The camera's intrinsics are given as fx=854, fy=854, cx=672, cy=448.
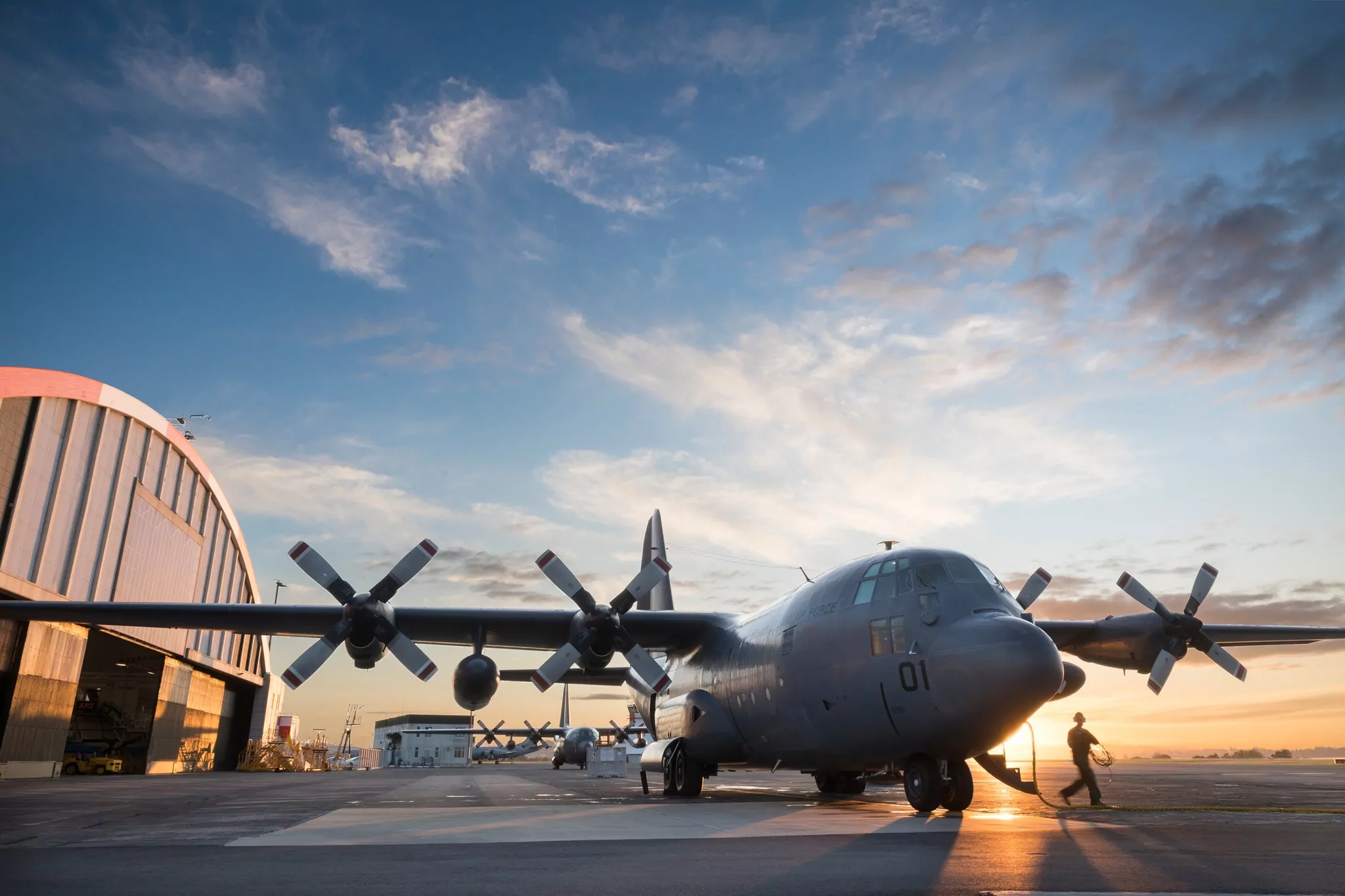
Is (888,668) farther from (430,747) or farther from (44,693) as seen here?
(430,747)

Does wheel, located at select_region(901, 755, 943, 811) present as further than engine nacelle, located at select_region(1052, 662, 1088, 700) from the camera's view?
No

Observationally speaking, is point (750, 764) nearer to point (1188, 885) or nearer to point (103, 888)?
point (1188, 885)

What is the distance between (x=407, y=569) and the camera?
64.2 feet

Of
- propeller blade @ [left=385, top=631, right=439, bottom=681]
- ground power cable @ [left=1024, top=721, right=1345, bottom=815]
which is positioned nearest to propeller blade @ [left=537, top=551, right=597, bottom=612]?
propeller blade @ [left=385, top=631, right=439, bottom=681]

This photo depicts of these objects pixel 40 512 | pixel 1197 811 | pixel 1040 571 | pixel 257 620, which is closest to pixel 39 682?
pixel 40 512

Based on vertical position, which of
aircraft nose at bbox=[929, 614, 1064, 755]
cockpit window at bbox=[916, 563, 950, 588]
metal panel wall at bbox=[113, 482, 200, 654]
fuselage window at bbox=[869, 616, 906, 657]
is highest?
metal panel wall at bbox=[113, 482, 200, 654]

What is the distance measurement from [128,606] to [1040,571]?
73.8 ft

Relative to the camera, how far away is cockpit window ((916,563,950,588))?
1399 centimetres

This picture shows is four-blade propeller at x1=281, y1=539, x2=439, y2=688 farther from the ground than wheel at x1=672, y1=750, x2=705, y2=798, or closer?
farther from the ground

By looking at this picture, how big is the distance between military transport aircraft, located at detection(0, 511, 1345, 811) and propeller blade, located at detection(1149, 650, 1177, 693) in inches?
1.9

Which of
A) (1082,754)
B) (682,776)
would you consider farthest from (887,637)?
(682,776)

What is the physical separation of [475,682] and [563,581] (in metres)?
3.07

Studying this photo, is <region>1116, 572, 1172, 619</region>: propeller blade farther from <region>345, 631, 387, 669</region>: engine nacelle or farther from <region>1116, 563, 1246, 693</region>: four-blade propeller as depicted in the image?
<region>345, 631, 387, 669</region>: engine nacelle

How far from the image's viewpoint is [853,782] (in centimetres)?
2100
